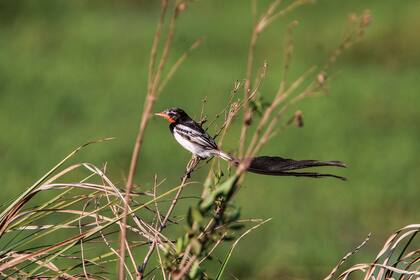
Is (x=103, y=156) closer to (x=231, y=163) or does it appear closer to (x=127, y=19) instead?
(x=127, y=19)

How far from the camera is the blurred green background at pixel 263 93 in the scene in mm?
10516

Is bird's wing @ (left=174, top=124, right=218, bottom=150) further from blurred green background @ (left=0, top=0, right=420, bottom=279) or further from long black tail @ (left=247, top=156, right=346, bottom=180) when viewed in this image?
blurred green background @ (left=0, top=0, right=420, bottom=279)

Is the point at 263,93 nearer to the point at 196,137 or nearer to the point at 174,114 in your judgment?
the point at 174,114

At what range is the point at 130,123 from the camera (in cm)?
1284

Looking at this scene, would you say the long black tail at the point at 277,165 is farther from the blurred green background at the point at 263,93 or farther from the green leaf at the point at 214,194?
the blurred green background at the point at 263,93

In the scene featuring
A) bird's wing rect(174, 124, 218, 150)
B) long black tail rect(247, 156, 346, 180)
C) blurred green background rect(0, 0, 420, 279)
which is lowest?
blurred green background rect(0, 0, 420, 279)

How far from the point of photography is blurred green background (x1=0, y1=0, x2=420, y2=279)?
1052cm

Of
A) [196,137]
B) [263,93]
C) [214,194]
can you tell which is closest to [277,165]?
[214,194]

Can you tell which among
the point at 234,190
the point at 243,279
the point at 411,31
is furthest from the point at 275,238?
the point at 234,190

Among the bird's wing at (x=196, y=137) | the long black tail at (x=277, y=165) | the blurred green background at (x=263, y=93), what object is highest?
the long black tail at (x=277, y=165)

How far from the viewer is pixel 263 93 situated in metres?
13.1

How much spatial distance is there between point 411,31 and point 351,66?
121cm

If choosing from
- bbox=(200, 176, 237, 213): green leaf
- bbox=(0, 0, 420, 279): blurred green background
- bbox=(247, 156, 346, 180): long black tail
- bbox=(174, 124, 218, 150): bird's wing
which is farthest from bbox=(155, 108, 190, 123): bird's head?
bbox=(0, 0, 420, 279): blurred green background

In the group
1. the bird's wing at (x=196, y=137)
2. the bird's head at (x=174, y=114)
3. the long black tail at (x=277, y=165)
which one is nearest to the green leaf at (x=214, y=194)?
the long black tail at (x=277, y=165)
